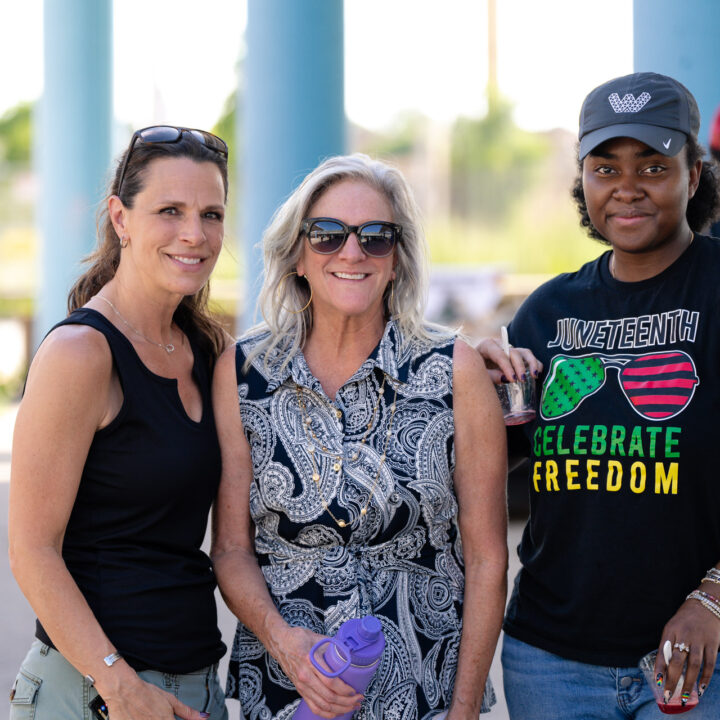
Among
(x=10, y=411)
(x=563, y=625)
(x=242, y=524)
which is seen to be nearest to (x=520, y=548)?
(x=563, y=625)

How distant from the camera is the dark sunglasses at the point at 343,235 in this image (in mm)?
2785

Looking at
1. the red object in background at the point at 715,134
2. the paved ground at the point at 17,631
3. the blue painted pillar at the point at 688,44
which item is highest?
the blue painted pillar at the point at 688,44

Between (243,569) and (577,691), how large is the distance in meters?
0.94

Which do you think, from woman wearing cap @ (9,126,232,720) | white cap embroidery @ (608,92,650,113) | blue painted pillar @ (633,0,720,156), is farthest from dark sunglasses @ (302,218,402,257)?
blue painted pillar @ (633,0,720,156)

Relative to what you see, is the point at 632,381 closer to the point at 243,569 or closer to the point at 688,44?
the point at 243,569

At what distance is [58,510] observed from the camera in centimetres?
240

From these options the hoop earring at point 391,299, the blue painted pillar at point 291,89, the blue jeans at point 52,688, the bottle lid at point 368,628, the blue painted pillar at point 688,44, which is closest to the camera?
the bottle lid at point 368,628

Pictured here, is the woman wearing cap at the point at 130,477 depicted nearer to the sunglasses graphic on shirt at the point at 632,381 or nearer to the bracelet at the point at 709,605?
the sunglasses graphic on shirt at the point at 632,381

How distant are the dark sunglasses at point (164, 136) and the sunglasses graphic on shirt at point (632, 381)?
→ 1.16 meters

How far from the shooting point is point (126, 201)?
2.76m

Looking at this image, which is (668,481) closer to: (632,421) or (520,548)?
(632,421)

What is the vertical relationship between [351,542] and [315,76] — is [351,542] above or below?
below

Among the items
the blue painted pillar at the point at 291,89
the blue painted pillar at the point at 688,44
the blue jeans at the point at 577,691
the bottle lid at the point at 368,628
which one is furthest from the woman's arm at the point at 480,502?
the blue painted pillar at the point at 291,89

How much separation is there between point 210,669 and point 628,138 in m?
1.80
